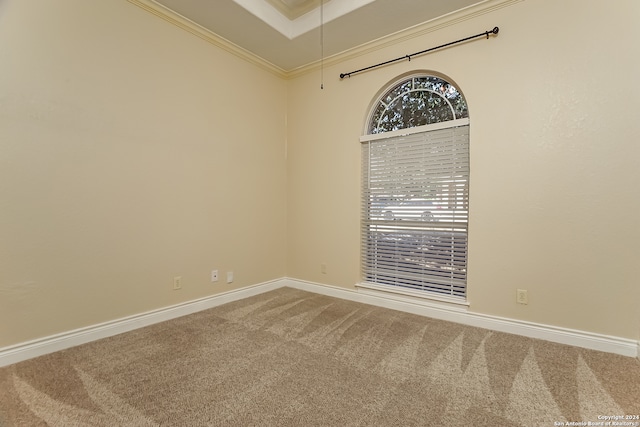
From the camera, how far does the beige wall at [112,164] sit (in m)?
1.97

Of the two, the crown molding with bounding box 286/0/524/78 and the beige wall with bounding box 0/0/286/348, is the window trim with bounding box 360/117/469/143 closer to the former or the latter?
the crown molding with bounding box 286/0/524/78

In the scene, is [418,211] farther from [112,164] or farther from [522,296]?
[112,164]

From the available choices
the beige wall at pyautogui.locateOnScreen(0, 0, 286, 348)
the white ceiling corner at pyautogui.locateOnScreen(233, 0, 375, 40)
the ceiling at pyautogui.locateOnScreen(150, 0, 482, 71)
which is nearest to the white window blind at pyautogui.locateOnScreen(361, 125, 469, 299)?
the ceiling at pyautogui.locateOnScreen(150, 0, 482, 71)

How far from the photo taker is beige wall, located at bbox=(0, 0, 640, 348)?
203 cm

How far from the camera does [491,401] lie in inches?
62.3

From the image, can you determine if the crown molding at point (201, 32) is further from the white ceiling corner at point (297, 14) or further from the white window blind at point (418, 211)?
the white window blind at point (418, 211)

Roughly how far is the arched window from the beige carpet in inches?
25.5

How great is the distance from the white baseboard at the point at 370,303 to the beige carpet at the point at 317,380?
80 millimetres

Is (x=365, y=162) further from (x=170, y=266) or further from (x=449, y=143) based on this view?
(x=170, y=266)

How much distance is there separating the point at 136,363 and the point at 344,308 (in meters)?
1.88

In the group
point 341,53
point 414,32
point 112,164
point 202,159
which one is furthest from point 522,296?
point 112,164

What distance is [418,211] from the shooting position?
3000 millimetres

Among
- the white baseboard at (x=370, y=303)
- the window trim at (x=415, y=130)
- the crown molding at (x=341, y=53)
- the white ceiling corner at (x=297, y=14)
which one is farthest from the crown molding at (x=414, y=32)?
the white baseboard at (x=370, y=303)

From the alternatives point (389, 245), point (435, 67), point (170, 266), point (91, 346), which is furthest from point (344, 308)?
point (435, 67)
